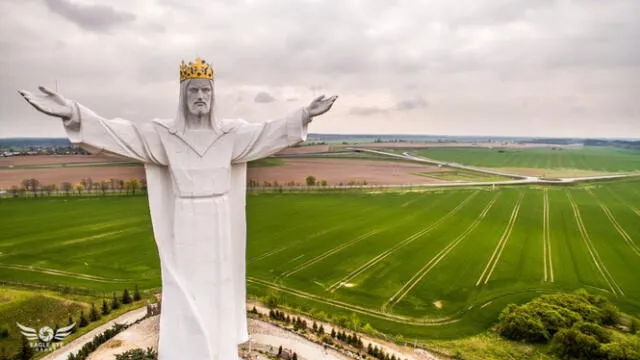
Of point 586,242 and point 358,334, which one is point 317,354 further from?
point 586,242

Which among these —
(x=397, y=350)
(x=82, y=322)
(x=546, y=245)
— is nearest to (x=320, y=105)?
(x=397, y=350)

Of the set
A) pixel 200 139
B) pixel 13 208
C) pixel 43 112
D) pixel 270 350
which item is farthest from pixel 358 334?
pixel 13 208

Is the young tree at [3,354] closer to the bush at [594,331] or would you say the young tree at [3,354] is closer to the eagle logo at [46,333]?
the eagle logo at [46,333]

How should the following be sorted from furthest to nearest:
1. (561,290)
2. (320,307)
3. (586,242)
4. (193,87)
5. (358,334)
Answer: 1. (586,242)
2. (561,290)
3. (320,307)
4. (358,334)
5. (193,87)

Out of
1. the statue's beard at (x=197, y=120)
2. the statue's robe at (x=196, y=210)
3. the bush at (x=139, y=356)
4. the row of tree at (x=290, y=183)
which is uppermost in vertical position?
the statue's beard at (x=197, y=120)

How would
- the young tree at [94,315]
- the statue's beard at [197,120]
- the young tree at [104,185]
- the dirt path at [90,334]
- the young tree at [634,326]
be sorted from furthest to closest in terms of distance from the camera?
the young tree at [104,185]
the young tree at [634,326]
the young tree at [94,315]
the dirt path at [90,334]
the statue's beard at [197,120]

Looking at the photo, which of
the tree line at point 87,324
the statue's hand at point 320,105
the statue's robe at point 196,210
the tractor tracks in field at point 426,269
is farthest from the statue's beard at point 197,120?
the tractor tracks in field at point 426,269

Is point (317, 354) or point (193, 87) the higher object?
point (193, 87)
